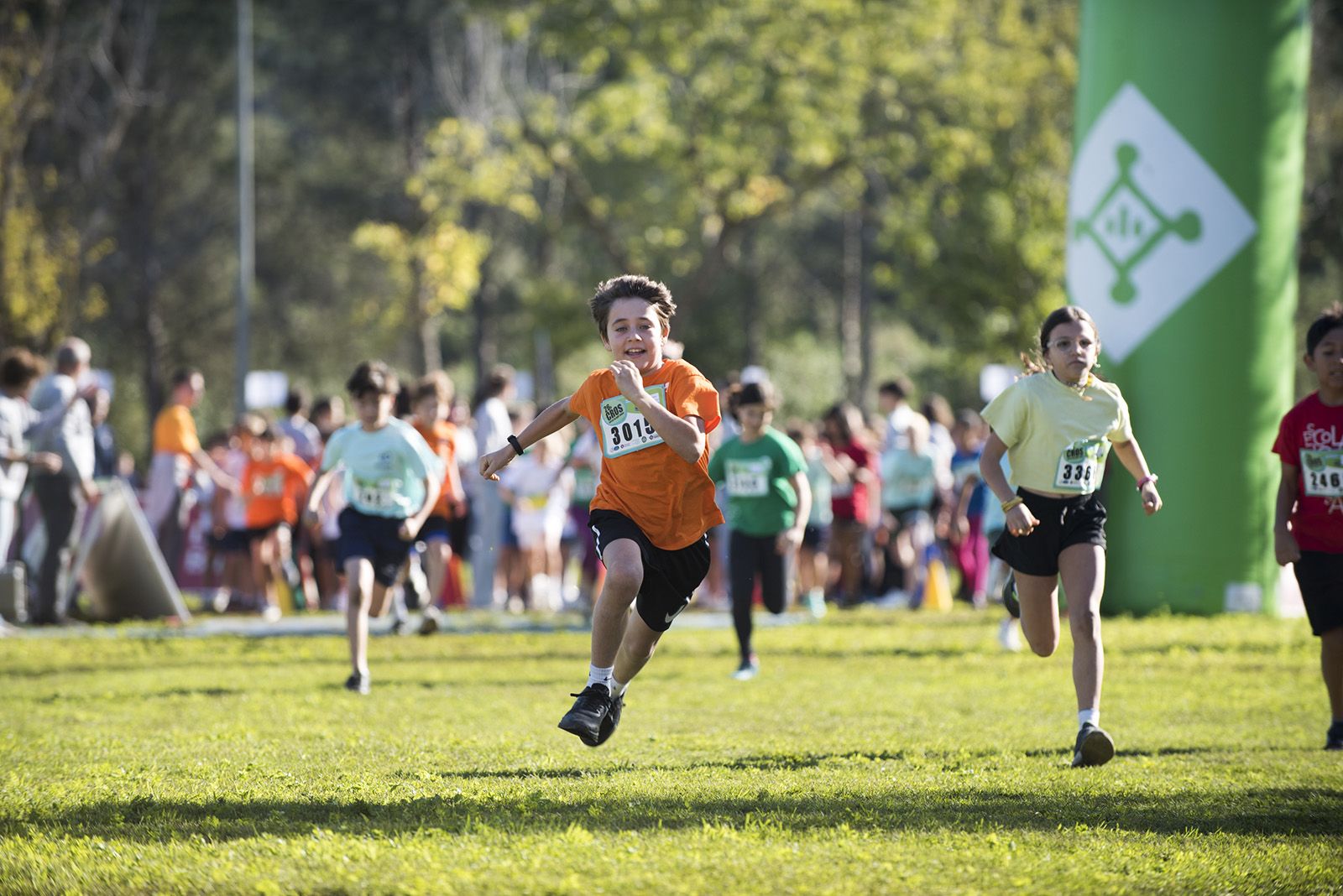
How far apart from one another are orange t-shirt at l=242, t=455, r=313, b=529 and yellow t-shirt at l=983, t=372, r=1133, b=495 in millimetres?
10582

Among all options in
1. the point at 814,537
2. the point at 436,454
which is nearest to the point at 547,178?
the point at 814,537

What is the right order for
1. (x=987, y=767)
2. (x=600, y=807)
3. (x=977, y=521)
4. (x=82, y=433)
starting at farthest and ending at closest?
(x=977, y=521) < (x=82, y=433) < (x=987, y=767) < (x=600, y=807)

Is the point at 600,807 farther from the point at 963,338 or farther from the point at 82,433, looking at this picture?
the point at 963,338

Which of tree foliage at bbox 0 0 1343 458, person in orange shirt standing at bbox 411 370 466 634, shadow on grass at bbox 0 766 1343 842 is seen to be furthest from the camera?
tree foliage at bbox 0 0 1343 458

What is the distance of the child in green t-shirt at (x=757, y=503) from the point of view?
11.1m

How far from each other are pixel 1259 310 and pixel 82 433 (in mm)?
11157

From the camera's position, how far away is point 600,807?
6012mm

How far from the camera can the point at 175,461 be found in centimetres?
1733

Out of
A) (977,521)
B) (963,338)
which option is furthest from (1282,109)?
(963,338)

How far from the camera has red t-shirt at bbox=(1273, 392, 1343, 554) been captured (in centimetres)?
797

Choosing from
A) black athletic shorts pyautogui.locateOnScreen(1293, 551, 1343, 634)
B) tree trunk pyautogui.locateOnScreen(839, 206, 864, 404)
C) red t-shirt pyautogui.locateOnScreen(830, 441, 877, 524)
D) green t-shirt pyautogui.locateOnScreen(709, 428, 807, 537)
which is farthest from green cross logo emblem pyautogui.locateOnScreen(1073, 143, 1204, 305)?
tree trunk pyautogui.locateOnScreen(839, 206, 864, 404)

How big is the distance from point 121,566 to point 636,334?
9.77 metres

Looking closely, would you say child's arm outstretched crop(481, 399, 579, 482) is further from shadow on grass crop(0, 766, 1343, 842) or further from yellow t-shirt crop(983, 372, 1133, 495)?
yellow t-shirt crop(983, 372, 1133, 495)

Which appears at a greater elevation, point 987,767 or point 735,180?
point 735,180
